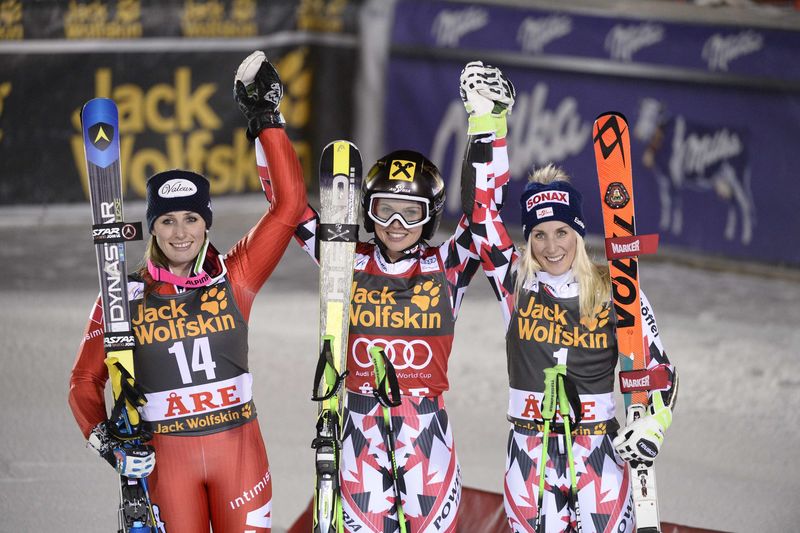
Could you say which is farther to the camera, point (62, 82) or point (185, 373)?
point (62, 82)

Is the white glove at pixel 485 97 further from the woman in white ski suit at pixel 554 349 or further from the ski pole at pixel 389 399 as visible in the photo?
the ski pole at pixel 389 399

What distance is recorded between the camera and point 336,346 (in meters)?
4.11

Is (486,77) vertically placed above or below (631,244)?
above

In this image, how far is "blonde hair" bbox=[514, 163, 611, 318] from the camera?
13.4ft

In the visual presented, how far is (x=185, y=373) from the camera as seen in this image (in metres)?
3.99

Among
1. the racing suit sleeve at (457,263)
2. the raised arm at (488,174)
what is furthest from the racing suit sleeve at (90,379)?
the raised arm at (488,174)

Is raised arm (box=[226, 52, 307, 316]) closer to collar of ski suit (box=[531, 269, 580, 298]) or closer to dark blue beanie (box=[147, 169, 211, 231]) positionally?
dark blue beanie (box=[147, 169, 211, 231])

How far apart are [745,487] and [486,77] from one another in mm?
2860

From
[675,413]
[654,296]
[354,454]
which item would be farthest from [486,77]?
[654,296]

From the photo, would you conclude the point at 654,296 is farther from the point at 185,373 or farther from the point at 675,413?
the point at 185,373

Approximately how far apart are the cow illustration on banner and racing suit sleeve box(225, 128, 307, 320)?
576 centimetres

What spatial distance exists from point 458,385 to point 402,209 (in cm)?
308

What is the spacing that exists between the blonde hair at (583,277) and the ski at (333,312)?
1.93ft

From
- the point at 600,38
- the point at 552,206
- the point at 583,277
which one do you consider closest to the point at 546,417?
the point at 583,277
